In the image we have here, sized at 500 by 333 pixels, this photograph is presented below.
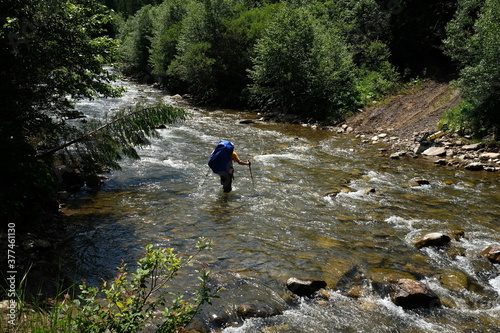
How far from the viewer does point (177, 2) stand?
50.0m

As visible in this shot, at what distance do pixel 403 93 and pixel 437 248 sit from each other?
21.7m

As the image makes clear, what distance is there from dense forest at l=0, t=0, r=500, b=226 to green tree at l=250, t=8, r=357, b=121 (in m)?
0.09

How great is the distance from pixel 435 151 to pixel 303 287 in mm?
13805

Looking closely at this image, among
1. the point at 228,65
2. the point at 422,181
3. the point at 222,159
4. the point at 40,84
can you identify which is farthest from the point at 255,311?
the point at 228,65

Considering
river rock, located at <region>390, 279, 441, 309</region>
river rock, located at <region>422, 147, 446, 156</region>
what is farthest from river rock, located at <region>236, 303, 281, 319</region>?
river rock, located at <region>422, 147, 446, 156</region>

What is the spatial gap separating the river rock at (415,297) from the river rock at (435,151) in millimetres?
12452

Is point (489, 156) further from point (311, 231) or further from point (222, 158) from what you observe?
point (222, 158)

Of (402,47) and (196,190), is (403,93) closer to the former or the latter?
(402,47)

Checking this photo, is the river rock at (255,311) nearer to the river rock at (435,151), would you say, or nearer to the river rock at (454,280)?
the river rock at (454,280)

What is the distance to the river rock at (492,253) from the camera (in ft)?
26.1

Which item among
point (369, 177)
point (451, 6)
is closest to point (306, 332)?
point (369, 177)

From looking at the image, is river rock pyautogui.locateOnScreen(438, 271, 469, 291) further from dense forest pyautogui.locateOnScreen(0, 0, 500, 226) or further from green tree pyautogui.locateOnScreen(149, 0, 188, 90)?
green tree pyautogui.locateOnScreen(149, 0, 188, 90)

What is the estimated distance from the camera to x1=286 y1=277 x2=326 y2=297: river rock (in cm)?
672

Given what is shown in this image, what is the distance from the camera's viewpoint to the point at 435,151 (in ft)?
57.5
